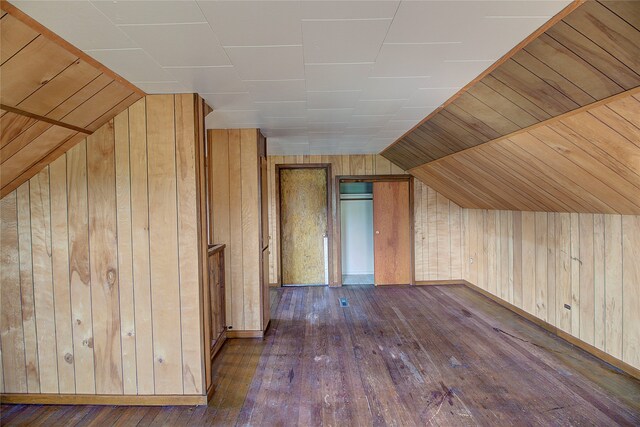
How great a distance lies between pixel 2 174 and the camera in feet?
6.43

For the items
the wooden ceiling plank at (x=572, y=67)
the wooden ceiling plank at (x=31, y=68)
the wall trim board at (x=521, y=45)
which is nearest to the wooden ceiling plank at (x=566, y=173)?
the wall trim board at (x=521, y=45)

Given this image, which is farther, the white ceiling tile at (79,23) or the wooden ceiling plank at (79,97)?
the wooden ceiling plank at (79,97)

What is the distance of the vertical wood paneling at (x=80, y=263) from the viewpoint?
227 centimetres

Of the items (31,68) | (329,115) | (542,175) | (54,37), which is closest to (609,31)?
(542,175)

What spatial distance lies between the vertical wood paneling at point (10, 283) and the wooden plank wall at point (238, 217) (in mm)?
1527

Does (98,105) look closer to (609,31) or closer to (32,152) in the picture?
(32,152)

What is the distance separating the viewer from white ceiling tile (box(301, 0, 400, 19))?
1.32 m

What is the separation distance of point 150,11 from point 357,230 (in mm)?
5185

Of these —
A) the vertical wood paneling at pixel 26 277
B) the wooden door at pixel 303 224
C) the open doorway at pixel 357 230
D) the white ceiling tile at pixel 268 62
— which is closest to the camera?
the white ceiling tile at pixel 268 62

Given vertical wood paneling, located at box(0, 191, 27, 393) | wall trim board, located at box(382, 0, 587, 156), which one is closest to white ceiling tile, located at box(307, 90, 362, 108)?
wall trim board, located at box(382, 0, 587, 156)

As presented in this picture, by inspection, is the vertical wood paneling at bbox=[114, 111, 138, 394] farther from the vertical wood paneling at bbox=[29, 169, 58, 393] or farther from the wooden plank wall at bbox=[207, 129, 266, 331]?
the wooden plank wall at bbox=[207, 129, 266, 331]

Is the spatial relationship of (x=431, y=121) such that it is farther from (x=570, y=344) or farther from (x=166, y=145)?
(x=570, y=344)

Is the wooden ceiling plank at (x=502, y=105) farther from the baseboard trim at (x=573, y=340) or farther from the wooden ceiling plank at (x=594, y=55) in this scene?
the baseboard trim at (x=573, y=340)

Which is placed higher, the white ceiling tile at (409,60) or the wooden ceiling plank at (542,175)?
the white ceiling tile at (409,60)
